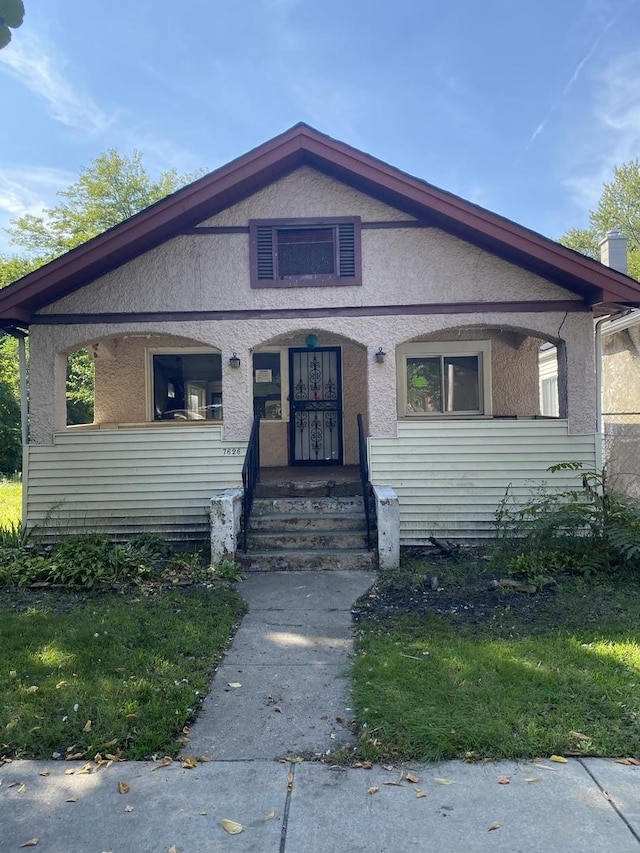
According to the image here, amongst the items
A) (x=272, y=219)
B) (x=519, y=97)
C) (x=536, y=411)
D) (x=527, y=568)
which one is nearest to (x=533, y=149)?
(x=519, y=97)

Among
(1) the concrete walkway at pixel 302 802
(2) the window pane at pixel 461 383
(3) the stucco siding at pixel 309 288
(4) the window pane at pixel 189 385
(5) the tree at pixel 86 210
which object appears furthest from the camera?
(5) the tree at pixel 86 210

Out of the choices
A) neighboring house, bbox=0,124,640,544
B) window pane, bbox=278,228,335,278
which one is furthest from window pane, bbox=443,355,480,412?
window pane, bbox=278,228,335,278

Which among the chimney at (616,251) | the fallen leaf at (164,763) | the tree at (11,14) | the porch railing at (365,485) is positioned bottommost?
the fallen leaf at (164,763)

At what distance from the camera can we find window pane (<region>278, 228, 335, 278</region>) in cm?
805

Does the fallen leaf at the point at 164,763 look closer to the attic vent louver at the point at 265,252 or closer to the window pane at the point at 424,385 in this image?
the attic vent louver at the point at 265,252

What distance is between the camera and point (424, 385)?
32.9ft

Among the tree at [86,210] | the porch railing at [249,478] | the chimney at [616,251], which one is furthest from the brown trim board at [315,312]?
the tree at [86,210]

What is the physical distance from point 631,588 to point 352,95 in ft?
48.0

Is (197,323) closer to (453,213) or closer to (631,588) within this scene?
(453,213)

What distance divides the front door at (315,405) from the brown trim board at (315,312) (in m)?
2.53

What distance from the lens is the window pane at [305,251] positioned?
805cm

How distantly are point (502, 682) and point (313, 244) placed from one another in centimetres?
601

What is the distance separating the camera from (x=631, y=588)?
5.97 metres

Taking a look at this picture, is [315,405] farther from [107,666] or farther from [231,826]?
[231,826]
